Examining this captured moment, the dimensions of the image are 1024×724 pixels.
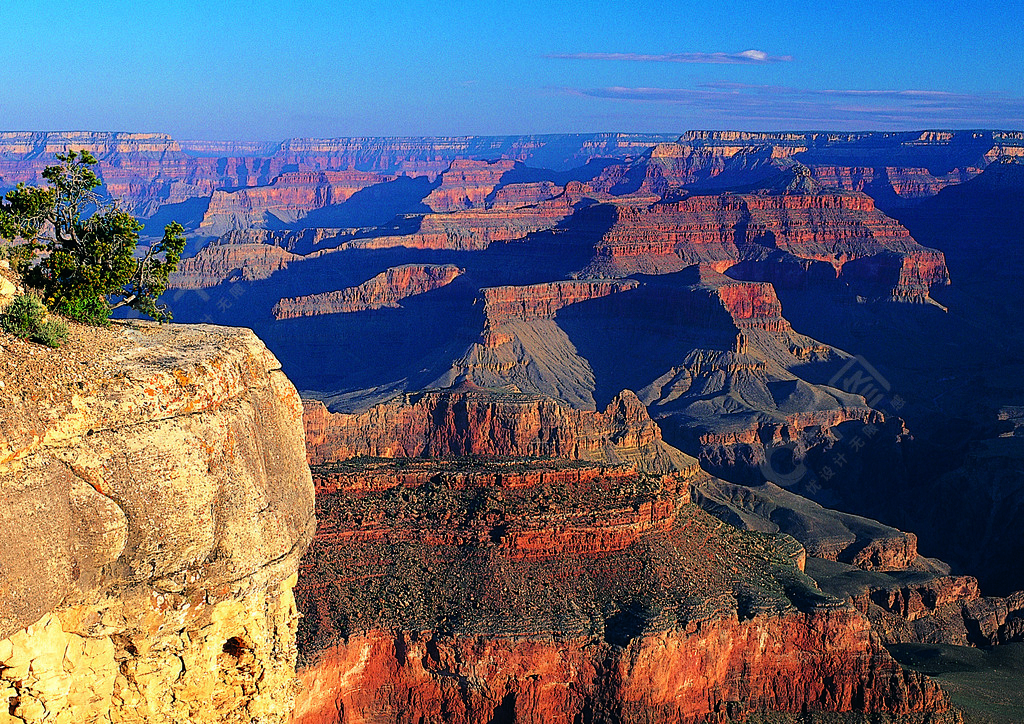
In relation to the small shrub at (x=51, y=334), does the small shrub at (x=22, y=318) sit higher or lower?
higher

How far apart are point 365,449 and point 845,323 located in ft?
295

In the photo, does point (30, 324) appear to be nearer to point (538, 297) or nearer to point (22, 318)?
point (22, 318)

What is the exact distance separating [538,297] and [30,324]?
11161 cm

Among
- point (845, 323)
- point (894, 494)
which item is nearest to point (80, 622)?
point (894, 494)

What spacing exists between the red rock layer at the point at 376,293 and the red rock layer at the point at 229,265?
127 ft

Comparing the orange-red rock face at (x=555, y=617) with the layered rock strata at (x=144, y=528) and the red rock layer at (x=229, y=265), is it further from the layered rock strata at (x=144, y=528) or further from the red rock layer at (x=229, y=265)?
the red rock layer at (x=229, y=265)

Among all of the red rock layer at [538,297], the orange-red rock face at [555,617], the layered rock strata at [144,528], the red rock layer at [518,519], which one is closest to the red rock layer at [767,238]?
the red rock layer at [538,297]

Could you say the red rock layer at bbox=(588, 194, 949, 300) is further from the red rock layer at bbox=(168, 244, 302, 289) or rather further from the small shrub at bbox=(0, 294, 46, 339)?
the small shrub at bbox=(0, 294, 46, 339)

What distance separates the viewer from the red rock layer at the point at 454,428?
222 ft

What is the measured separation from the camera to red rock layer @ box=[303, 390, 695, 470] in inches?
2667

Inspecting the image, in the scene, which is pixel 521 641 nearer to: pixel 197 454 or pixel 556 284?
pixel 197 454

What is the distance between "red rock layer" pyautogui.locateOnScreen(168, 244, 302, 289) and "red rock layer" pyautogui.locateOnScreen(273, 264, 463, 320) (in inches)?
1526

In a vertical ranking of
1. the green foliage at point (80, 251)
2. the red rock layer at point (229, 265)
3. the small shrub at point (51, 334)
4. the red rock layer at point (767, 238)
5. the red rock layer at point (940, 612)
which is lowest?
the red rock layer at point (940, 612)

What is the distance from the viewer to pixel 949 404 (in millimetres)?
106562
